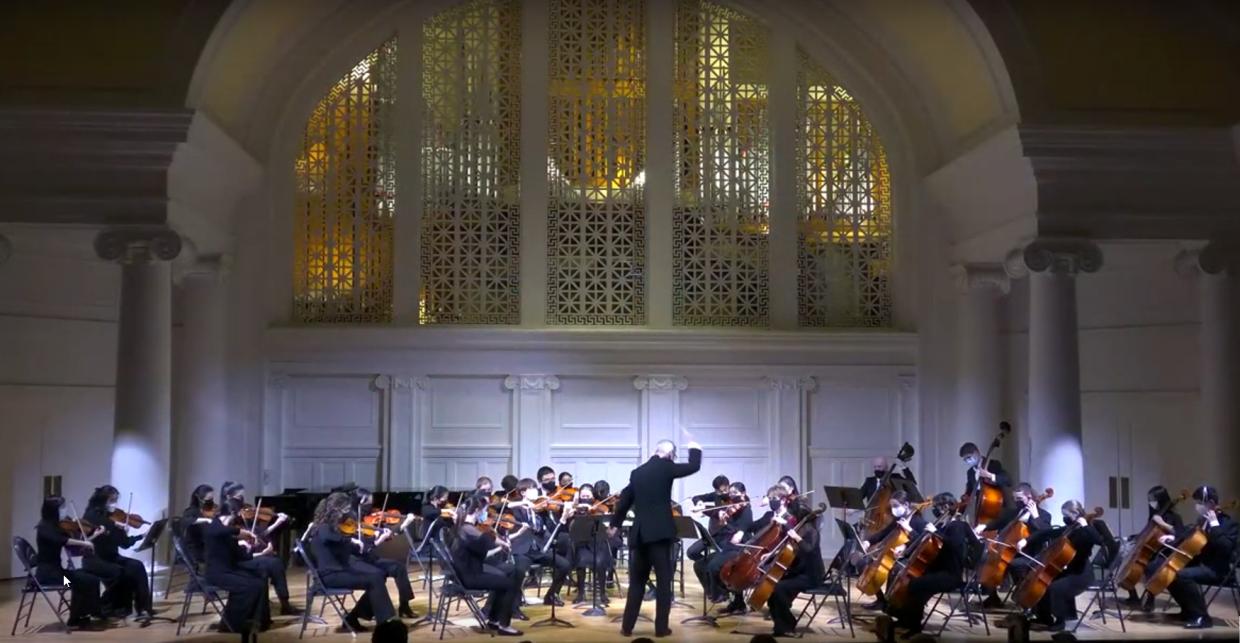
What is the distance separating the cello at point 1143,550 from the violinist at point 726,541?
3.19 m

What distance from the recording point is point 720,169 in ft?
54.4

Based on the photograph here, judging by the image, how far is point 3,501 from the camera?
47.0 ft

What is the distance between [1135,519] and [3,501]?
13.0 metres

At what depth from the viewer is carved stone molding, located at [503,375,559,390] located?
1605 cm

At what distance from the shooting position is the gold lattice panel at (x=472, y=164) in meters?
16.3

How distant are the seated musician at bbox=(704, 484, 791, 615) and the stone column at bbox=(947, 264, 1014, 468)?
189 inches

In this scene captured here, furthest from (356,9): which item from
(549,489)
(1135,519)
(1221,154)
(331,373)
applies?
(1135,519)

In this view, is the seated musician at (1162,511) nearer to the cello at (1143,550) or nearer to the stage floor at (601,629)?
the cello at (1143,550)

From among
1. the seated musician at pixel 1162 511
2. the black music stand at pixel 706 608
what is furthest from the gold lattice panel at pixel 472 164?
the seated musician at pixel 1162 511

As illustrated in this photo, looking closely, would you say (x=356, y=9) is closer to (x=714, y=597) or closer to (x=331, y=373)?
(x=331, y=373)

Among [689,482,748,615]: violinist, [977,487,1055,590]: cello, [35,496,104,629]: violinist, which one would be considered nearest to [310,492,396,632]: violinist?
[35,496,104,629]: violinist

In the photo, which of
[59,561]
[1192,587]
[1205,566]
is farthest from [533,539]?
[1205,566]

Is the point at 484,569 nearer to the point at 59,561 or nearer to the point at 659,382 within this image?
the point at 59,561

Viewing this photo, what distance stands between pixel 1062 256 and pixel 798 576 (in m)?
4.69
